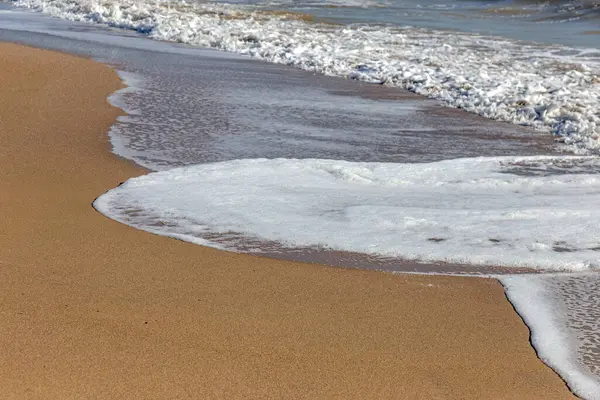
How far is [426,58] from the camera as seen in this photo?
15.4 metres

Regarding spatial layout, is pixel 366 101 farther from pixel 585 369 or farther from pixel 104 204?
pixel 585 369

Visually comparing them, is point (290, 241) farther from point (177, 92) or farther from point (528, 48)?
point (528, 48)

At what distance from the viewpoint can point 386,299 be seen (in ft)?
14.1

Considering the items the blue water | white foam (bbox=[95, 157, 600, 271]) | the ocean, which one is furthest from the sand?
the blue water

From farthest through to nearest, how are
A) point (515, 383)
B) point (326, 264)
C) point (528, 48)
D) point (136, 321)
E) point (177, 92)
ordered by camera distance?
point (528, 48)
point (177, 92)
point (326, 264)
point (136, 321)
point (515, 383)

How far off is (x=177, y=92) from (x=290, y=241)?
564 centimetres

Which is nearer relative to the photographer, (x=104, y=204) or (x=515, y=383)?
(x=515, y=383)

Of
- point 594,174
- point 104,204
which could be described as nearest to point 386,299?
point 104,204

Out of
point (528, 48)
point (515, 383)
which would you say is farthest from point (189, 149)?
point (528, 48)

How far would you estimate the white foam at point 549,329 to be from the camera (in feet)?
11.5

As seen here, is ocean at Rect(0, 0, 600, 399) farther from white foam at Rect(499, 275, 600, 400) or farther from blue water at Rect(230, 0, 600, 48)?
blue water at Rect(230, 0, 600, 48)

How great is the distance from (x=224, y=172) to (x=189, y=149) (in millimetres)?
945

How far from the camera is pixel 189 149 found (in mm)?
7523

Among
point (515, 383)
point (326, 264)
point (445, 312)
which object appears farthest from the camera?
point (326, 264)
